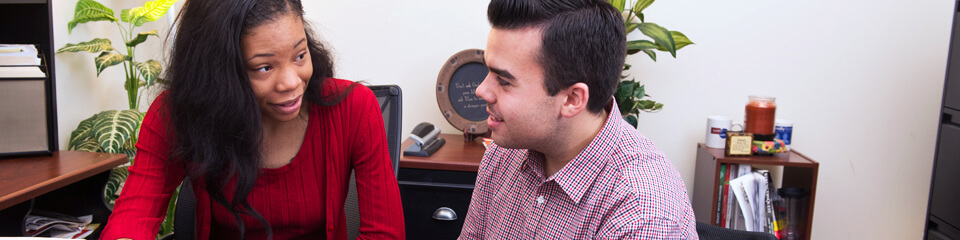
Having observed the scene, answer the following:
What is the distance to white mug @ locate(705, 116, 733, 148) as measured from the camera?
1899 millimetres

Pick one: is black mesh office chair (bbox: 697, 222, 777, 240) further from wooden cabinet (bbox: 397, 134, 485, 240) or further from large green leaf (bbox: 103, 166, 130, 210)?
large green leaf (bbox: 103, 166, 130, 210)

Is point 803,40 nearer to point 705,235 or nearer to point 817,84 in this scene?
point 817,84

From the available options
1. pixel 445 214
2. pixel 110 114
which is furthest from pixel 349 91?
pixel 110 114

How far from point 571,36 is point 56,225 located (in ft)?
4.86

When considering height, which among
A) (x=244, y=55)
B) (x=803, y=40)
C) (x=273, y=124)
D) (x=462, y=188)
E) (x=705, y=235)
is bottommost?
(x=462, y=188)

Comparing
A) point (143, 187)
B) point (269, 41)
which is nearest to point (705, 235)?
point (269, 41)

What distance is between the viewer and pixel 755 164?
6.10 feet

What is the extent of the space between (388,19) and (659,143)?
43.5 inches

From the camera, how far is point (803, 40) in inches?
79.4

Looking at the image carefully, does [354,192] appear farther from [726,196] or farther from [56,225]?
[726,196]

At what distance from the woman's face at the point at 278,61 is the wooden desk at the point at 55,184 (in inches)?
25.4

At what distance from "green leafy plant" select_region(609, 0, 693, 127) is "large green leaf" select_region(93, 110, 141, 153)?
1520mm

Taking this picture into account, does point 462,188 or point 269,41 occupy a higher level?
point 269,41

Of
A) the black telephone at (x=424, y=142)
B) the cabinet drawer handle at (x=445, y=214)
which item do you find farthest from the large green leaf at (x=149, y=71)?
the cabinet drawer handle at (x=445, y=214)
